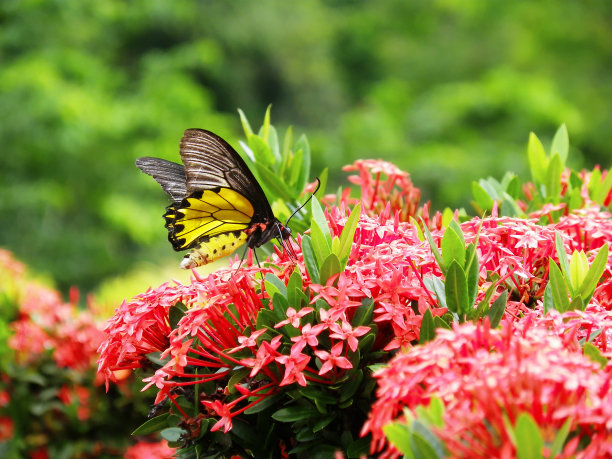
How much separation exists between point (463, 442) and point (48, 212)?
9.51 meters

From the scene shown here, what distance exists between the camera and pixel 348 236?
4.94 ft

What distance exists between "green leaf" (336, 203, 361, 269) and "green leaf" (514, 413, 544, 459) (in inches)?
25.9

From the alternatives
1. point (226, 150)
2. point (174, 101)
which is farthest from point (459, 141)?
point (226, 150)

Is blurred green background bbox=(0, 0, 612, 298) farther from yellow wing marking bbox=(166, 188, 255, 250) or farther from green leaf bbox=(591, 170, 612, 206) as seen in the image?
green leaf bbox=(591, 170, 612, 206)

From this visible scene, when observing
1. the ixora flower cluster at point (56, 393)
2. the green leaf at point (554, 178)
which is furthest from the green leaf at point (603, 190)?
the ixora flower cluster at point (56, 393)

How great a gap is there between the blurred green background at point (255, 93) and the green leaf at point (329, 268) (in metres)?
4.20

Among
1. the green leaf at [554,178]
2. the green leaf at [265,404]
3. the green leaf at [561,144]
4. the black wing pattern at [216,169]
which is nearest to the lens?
the green leaf at [265,404]

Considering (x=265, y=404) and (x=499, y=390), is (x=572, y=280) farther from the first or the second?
(x=265, y=404)

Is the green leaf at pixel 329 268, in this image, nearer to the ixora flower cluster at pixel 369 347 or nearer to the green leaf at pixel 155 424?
the ixora flower cluster at pixel 369 347

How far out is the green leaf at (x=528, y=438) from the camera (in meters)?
0.91

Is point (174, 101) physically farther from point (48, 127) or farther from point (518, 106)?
point (518, 106)

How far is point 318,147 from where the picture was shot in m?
11.2

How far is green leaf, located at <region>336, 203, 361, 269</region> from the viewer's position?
149 centimetres

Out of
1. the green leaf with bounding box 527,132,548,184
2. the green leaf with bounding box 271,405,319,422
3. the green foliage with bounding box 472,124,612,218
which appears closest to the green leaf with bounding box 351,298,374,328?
the green leaf with bounding box 271,405,319,422
